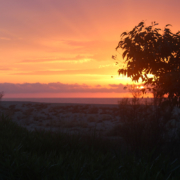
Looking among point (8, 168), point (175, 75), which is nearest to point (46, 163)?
point (8, 168)

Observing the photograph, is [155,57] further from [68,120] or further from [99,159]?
[68,120]

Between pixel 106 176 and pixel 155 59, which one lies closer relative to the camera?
pixel 106 176

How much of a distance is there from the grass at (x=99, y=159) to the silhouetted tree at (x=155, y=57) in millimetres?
1170

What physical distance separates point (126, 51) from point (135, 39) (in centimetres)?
58

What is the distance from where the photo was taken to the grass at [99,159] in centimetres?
389

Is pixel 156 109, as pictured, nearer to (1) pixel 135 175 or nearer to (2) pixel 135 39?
(2) pixel 135 39

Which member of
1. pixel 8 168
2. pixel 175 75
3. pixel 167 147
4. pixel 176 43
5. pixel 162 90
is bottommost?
pixel 167 147

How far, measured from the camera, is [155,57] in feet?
24.8

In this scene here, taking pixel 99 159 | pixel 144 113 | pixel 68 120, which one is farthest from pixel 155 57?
pixel 68 120

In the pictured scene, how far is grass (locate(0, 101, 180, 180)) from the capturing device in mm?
3889

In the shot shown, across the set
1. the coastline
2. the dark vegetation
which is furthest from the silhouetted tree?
the coastline

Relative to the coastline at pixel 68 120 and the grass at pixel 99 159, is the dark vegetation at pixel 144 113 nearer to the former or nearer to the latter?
the grass at pixel 99 159

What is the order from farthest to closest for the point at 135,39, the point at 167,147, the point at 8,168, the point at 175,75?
the point at 167,147 < the point at 135,39 < the point at 175,75 < the point at 8,168

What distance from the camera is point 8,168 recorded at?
423 centimetres
